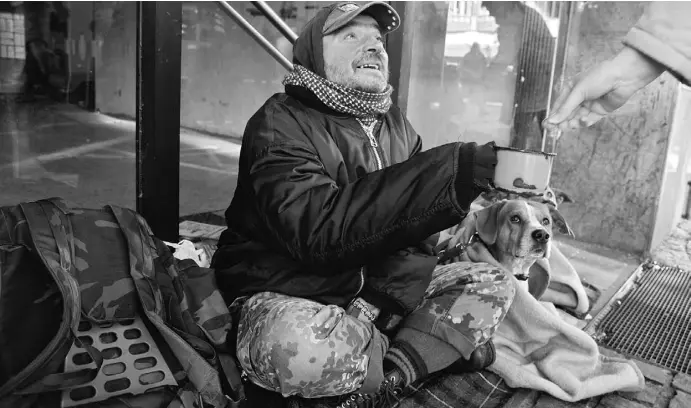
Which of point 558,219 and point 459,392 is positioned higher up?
point 558,219

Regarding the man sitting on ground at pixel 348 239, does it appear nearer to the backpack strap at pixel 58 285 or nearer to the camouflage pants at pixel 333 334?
the camouflage pants at pixel 333 334

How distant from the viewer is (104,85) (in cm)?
277

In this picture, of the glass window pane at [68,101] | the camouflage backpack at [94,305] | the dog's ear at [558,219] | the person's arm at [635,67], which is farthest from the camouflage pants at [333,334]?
the glass window pane at [68,101]

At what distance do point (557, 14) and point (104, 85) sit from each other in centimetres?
368

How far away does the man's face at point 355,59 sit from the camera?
6.93 ft

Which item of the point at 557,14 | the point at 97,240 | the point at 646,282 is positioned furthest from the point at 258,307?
the point at 557,14

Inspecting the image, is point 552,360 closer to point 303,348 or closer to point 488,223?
point 488,223

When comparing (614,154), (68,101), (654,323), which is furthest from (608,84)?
(614,154)

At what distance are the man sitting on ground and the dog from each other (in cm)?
44

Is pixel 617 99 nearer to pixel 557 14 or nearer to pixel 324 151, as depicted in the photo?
pixel 324 151

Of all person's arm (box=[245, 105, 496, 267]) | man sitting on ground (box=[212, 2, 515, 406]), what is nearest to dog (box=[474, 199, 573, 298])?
man sitting on ground (box=[212, 2, 515, 406])

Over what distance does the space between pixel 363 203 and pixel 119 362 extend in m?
0.78

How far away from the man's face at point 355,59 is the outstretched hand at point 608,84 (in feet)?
2.37

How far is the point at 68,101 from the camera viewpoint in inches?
109
